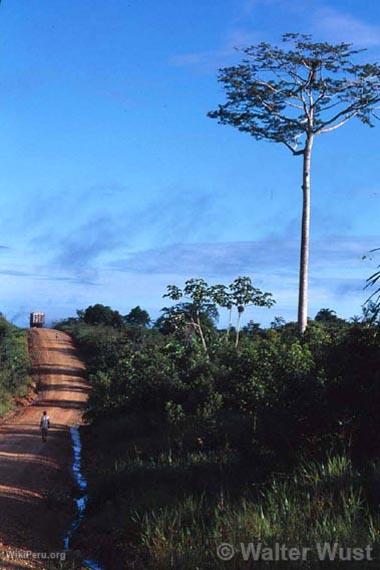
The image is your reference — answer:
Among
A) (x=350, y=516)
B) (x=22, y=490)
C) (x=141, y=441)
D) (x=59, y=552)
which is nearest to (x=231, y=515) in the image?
(x=350, y=516)

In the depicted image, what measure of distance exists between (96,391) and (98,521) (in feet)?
56.5

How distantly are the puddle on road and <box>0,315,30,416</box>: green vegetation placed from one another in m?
12.2

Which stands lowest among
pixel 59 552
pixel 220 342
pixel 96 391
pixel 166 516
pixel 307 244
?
pixel 59 552

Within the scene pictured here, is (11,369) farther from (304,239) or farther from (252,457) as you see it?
(252,457)

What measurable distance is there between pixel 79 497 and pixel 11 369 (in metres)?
31.4

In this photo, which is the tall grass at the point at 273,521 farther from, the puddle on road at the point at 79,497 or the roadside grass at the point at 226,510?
the puddle on road at the point at 79,497

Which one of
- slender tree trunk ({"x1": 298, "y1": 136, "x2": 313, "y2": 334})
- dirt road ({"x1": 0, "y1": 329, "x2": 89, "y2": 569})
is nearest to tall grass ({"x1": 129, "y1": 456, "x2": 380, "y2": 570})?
dirt road ({"x1": 0, "y1": 329, "x2": 89, "y2": 569})

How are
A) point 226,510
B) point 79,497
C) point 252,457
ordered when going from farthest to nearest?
point 79,497
point 252,457
point 226,510

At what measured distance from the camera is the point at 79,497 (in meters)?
17.4

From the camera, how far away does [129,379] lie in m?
26.6

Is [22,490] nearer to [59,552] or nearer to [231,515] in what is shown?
[59,552]

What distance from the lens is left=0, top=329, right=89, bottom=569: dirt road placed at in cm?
1260

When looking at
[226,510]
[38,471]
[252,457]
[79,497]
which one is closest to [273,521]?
[226,510]

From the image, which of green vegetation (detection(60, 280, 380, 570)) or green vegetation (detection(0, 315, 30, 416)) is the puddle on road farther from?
green vegetation (detection(0, 315, 30, 416))
